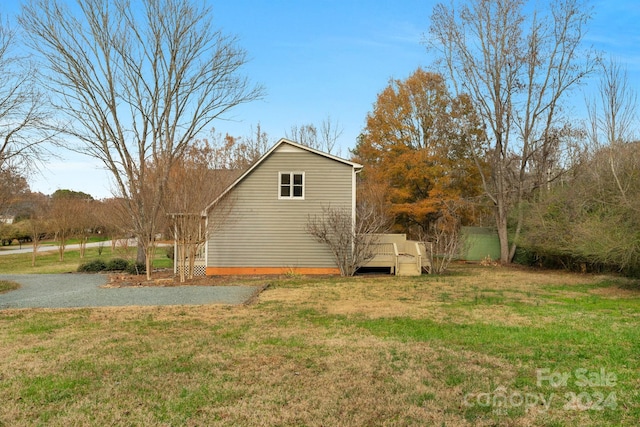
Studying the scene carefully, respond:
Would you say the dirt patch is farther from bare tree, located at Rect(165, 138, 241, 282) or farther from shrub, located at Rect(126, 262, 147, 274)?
shrub, located at Rect(126, 262, 147, 274)

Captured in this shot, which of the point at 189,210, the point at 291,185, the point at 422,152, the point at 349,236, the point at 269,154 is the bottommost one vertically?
the point at 349,236

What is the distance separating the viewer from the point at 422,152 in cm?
2189

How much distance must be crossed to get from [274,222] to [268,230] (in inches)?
14.1

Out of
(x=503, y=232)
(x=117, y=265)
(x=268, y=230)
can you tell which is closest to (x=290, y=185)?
(x=268, y=230)

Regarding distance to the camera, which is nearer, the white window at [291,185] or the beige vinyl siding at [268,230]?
the beige vinyl siding at [268,230]

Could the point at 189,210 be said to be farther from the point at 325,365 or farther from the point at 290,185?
the point at 325,365

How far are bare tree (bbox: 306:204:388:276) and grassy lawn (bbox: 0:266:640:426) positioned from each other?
5845mm

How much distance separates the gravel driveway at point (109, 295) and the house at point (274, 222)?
3.58m

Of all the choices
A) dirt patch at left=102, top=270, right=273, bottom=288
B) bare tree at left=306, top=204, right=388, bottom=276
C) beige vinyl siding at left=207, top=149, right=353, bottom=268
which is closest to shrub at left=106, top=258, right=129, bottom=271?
dirt patch at left=102, top=270, right=273, bottom=288

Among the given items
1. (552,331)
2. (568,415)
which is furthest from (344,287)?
(568,415)

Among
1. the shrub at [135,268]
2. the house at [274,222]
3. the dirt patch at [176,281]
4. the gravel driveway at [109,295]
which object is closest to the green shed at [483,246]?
the house at [274,222]

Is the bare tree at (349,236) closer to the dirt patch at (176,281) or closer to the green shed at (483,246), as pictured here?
the dirt patch at (176,281)

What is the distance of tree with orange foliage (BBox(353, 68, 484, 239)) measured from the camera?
21.8 meters

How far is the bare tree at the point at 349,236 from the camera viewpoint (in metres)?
14.6
